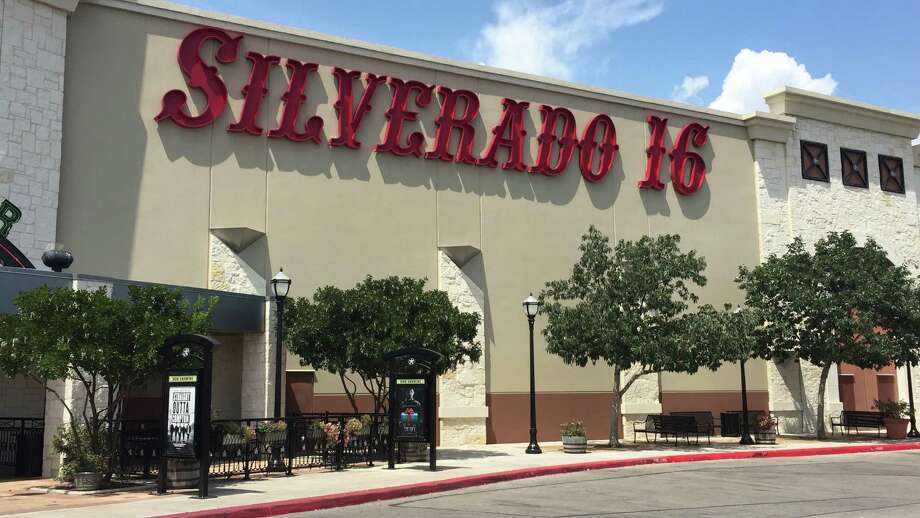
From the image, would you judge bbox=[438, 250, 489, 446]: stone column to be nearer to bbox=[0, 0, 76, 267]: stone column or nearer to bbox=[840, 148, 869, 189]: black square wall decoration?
bbox=[0, 0, 76, 267]: stone column

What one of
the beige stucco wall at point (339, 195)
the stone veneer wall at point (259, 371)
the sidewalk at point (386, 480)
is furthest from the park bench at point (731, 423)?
the stone veneer wall at point (259, 371)

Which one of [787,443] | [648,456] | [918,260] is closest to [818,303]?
[787,443]

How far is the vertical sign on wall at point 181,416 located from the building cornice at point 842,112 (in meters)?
29.3

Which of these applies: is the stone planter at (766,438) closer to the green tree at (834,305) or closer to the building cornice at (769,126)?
the green tree at (834,305)

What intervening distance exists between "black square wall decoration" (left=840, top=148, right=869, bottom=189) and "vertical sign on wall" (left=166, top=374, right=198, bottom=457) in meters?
32.1

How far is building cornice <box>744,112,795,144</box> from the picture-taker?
37.2m

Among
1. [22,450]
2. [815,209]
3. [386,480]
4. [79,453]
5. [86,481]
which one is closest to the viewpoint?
[86,481]

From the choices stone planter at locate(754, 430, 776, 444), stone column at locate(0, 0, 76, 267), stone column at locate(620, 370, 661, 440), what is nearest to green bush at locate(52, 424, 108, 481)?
stone column at locate(0, 0, 76, 267)

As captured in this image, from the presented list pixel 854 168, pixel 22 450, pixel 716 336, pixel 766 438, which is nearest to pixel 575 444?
pixel 716 336

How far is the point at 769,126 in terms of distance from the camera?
37.5 meters

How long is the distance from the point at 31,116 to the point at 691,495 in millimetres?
18366

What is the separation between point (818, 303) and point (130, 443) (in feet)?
73.0

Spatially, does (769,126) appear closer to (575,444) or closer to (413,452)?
(575,444)

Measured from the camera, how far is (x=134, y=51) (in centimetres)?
2595
